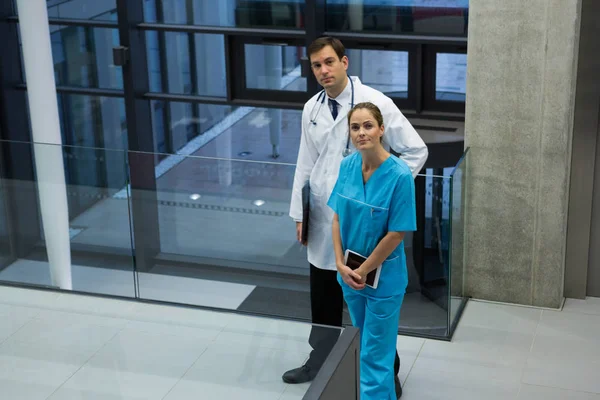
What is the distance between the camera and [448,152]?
555cm

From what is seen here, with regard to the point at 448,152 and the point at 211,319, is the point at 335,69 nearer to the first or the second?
the point at 211,319

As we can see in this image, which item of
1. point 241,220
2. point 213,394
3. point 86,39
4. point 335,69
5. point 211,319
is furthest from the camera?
point 86,39

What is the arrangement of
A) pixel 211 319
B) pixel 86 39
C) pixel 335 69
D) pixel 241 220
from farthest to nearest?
pixel 86 39
pixel 241 220
pixel 335 69
pixel 211 319

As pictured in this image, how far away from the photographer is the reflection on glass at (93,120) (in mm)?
6551

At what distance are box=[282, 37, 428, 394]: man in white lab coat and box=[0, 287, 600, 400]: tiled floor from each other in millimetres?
492

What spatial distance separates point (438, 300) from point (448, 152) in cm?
114

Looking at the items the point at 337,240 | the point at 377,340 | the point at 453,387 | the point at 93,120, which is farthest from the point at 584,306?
the point at 93,120

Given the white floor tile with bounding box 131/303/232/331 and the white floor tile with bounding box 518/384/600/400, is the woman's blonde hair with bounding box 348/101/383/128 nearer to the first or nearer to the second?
the white floor tile with bounding box 131/303/232/331

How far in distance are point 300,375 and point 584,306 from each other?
267cm

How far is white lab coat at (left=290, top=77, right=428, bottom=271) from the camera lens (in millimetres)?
3799

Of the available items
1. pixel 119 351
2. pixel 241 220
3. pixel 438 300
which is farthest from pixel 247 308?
pixel 119 351

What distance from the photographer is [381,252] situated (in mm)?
3525

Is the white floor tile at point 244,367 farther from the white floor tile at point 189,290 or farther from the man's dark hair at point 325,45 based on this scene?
the white floor tile at point 189,290

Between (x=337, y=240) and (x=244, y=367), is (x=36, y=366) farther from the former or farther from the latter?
(x=337, y=240)
